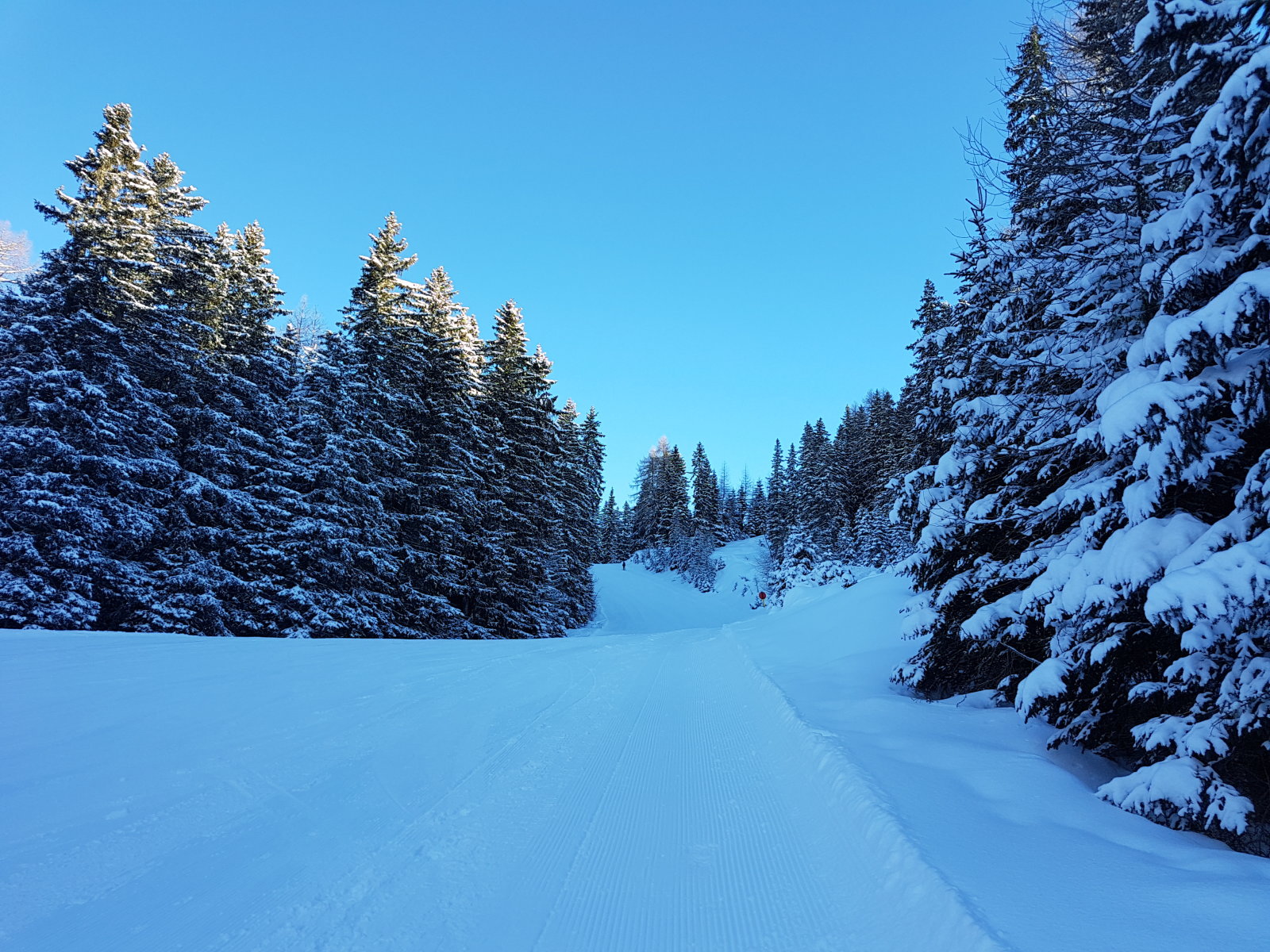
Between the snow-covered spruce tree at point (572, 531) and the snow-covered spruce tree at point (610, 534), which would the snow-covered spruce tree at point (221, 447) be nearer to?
the snow-covered spruce tree at point (572, 531)

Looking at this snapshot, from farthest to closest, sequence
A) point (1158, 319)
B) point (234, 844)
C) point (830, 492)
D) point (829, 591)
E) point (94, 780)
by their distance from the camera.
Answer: point (830, 492) < point (829, 591) < point (1158, 319) < point (94, 780) < point (234, 844)

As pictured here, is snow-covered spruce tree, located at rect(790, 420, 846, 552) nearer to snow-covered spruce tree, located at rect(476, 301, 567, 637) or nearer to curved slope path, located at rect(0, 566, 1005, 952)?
snow-covered spruce tree, located at rect(476, 301, 567, 637)

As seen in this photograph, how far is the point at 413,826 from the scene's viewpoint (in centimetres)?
322

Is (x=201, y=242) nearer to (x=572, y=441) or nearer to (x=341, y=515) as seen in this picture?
(x=341, y=515)

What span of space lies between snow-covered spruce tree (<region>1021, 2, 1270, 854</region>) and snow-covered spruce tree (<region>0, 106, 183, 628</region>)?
16.8 meters

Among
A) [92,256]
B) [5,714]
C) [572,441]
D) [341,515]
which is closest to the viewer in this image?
[5,714]

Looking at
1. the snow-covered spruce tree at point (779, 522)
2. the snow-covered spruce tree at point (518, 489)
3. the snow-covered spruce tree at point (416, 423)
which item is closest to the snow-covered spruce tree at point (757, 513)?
the snow-covered spruce tree at point (779, 522)

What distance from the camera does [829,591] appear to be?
19547mm

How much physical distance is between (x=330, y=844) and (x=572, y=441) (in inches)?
1217

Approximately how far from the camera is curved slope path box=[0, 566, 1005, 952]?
238 centimetres

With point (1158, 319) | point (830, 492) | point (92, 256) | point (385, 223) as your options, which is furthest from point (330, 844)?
A: point (830, 492)

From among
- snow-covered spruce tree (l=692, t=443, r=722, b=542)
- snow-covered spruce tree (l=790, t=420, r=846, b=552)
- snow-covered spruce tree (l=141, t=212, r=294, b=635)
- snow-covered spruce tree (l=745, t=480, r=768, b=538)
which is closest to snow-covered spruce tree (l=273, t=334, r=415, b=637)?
snow-covered spruce tree (l=141, t=212, r=294, b=635)

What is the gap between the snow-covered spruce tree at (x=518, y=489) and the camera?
19.9m

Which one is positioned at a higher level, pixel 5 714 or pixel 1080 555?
pixel 1080 555
